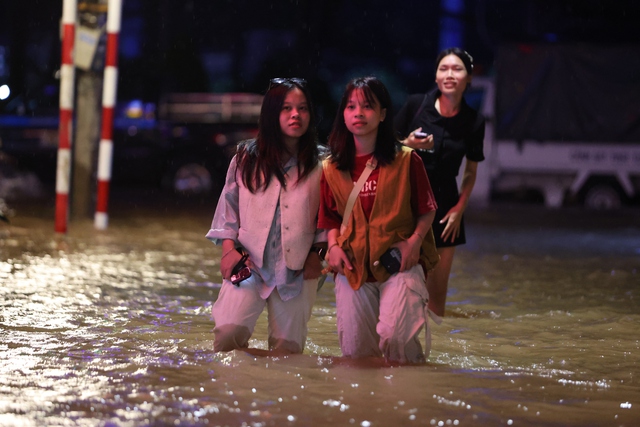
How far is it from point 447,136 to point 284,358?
198cm

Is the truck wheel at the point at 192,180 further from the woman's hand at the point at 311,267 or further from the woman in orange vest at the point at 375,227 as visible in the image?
the woman in orange vest at the point at 375,227

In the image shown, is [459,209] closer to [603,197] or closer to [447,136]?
[447,136]

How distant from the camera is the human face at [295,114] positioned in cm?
464

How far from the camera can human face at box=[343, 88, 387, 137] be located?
4.51 meters

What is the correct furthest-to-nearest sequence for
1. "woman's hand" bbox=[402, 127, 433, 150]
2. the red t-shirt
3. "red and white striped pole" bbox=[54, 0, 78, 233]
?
"red and white striped pole" bbox=[54, 0, 78, 233], "woman's hand" bbox=[402, 127, 433, 150], the red t-shirt

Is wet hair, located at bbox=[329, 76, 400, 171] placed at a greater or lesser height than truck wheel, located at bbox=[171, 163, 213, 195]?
greater

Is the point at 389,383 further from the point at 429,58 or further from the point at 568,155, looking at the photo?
the point at 429,58

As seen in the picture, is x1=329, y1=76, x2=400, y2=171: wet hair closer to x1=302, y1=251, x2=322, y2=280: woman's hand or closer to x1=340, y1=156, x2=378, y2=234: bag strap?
x1=340, y1=156, x2=378, y2=234: bag strap

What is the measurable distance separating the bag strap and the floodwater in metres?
0.69

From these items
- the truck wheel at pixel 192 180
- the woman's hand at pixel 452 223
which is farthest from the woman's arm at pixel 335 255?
the truck wheel at pixel 192 180

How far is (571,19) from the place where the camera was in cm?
2045

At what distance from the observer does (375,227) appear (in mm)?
4500

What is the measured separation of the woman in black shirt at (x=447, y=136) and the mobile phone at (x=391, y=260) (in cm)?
148

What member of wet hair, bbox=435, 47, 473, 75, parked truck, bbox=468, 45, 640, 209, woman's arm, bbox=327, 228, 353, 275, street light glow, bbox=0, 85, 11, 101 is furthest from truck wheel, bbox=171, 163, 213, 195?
woman's arm, bbox=327, 228, 353, 275
